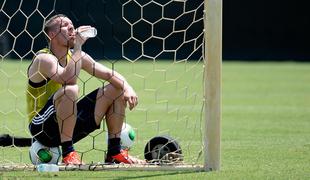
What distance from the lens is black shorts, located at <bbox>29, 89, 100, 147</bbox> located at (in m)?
6.18

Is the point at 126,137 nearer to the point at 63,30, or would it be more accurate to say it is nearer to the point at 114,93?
the point at 114,93

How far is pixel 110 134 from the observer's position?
6.35 meters

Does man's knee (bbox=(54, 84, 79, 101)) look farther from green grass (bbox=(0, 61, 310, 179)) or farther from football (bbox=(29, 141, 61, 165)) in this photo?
green grass (bbox=(0, 61, 310, 179))

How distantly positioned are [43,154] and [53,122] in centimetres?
24

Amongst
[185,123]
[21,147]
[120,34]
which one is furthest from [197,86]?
[21,147]

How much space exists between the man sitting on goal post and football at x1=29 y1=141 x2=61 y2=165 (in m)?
0.04

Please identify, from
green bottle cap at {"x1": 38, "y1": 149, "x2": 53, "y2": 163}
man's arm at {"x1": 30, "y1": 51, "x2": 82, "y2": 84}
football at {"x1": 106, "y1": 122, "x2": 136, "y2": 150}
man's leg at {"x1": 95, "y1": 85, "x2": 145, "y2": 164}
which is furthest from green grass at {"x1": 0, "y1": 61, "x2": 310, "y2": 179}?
man's arm at {"x1": 30, "y1": 51, "x2": 82, "y2": 84}

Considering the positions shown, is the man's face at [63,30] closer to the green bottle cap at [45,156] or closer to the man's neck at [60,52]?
the man's neck at [60,52]

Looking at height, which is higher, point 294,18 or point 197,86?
point 294,18

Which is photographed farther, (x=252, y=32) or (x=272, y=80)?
(x=252, y=32)

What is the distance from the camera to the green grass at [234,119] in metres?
5.98

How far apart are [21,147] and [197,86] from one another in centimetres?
691

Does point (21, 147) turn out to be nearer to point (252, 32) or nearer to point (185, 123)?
point (185, 123)

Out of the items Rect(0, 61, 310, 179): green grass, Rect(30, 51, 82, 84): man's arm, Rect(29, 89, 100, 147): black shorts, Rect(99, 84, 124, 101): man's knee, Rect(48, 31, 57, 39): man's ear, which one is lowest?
Rect(0, 61, 310, 179): green grass
